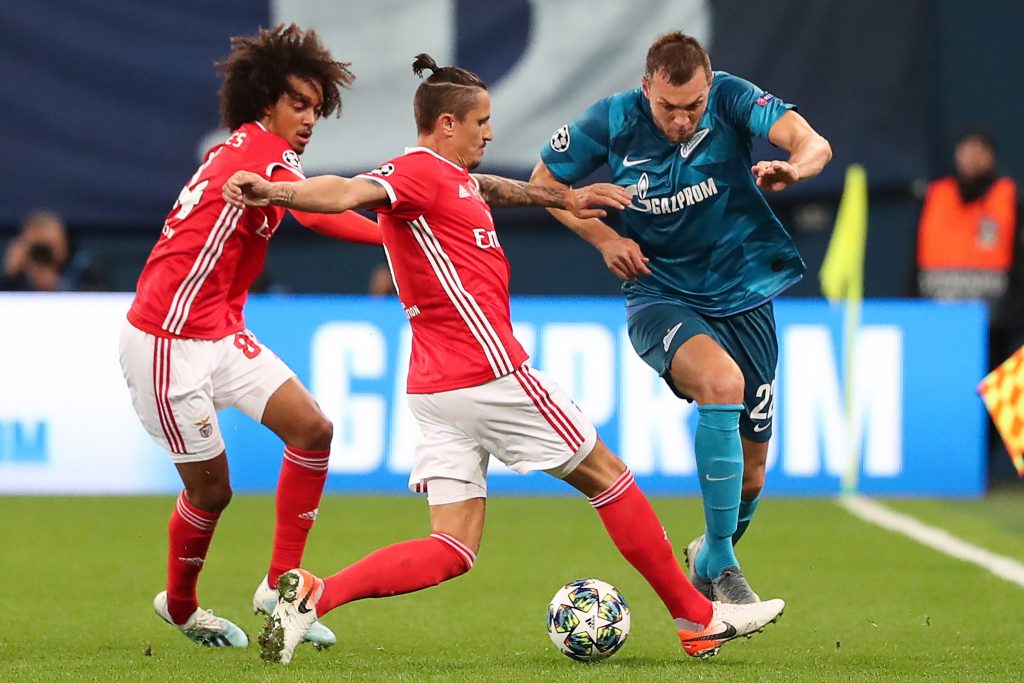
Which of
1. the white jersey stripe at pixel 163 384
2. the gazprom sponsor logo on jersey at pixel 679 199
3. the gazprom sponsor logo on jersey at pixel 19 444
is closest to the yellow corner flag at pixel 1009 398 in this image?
the gazprom sponsor logo on jersey at pixel 679 199

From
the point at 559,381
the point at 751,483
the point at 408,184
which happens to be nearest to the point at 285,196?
the point at 408,184

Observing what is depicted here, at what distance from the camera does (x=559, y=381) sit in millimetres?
10812

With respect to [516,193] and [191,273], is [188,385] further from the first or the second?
[516,193]

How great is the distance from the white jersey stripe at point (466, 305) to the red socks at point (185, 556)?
50.5 inches

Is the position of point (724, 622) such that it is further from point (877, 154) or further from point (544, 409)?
point (877, 154)

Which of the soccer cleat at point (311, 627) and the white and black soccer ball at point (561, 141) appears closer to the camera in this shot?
the soccer cleat at point (311, 627)

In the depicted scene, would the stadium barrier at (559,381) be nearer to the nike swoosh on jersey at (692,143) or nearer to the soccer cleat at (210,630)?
the nike swoosh on jersey at (692,143)

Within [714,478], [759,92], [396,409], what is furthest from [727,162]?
[396,409]

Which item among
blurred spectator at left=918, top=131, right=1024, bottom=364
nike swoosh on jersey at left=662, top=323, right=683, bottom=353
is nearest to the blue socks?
nike swoosh on jersey at left=662, top=323, right=683, bottom=353

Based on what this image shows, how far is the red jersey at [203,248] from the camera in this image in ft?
19.0

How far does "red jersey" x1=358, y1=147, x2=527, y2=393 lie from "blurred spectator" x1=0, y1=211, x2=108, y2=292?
6703 mm

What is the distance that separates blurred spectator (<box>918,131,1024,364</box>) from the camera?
12.0 m

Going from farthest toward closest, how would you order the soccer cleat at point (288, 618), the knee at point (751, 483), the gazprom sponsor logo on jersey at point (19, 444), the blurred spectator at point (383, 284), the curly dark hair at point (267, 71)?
the blurred spectator at point (383, 284) < the gazprom sponsor logo on jersey at point (19, 444) < the knee at point (751, 483) < the curly dark hair at point (267, 71) < the soccer cleat at point (288, 618)

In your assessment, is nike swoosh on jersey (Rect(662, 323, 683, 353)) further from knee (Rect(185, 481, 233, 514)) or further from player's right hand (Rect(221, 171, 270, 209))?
player's right hand (Rect(221, 171, 270, 209))
